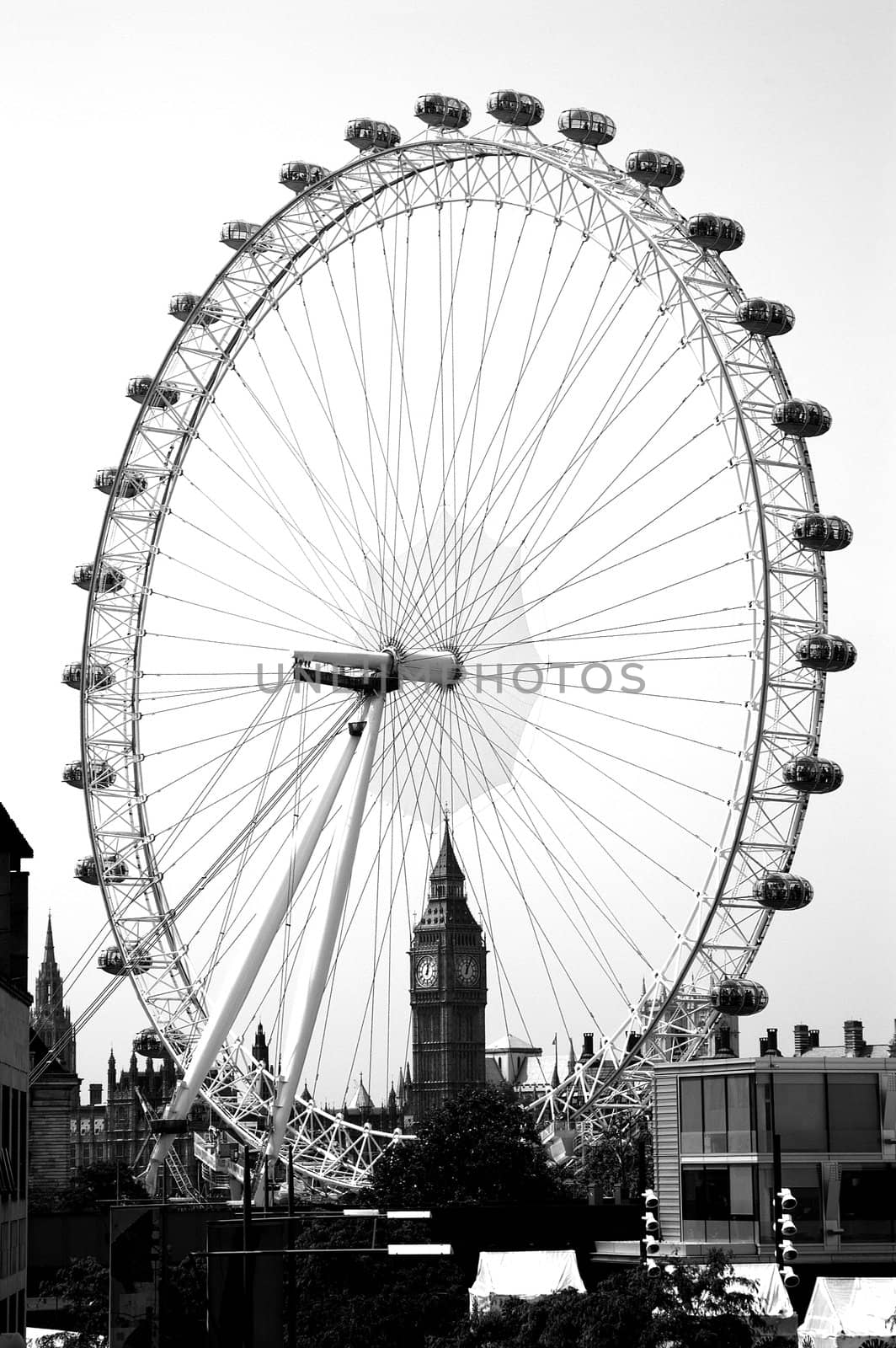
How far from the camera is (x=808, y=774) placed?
52.4 meters

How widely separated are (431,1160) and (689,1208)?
33027 millimetres

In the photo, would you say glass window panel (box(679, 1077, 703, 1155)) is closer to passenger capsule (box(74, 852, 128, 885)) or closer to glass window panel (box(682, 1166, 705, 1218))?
glass window panel (box(682, 1166, 705, 1218))

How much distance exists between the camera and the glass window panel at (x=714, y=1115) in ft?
172

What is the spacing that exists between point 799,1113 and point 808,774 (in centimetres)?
794

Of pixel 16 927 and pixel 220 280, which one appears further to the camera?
pixel 220 280

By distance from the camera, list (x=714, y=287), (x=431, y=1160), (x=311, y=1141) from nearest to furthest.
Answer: (x=714, y=287)
(x=311, y=1141)
(x=431, y=1160)

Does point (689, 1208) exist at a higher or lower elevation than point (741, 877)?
lower

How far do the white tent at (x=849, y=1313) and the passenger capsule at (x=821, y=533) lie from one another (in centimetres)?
1841

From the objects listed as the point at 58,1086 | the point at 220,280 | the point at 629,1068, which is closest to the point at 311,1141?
the point at 629,1068

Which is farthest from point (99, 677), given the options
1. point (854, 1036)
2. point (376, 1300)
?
point (854, 1036)

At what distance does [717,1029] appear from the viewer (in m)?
55.0

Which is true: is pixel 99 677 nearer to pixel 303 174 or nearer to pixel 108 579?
pixel 108 579

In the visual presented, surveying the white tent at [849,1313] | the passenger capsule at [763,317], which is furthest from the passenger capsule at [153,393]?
the white tent at [849,1313]

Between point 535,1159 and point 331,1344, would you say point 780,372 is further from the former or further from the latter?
point 535,1159
